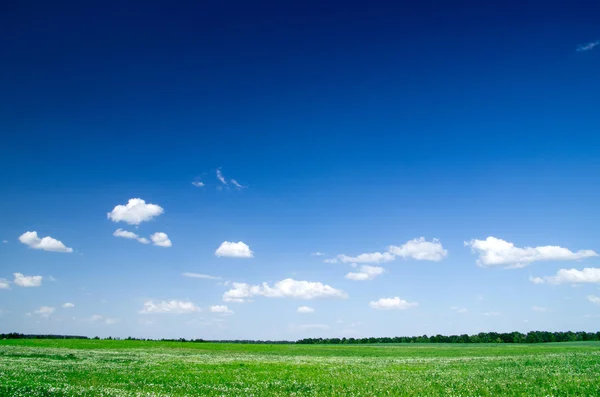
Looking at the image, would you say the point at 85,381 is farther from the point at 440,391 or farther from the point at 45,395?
the point at 440,391

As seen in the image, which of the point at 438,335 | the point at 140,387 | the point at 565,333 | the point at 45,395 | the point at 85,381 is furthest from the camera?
the point at 438,335

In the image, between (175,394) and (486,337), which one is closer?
(175,394)

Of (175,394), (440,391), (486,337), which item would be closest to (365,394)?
(440,391)

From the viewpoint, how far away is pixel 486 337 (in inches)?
6905

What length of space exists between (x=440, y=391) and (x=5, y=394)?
1902cm

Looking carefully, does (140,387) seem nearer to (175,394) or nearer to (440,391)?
(175,394)

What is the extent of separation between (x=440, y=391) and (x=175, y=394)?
40.2 ft

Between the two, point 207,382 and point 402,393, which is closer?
point 402,393

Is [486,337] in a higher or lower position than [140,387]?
lower

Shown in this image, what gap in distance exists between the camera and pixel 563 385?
17.3 meters

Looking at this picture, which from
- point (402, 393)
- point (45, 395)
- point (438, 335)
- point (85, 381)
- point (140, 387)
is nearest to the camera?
point (45, 395)

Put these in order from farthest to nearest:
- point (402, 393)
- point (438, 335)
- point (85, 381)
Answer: point (438, 335) < point (85, 381) < point (402, 393)

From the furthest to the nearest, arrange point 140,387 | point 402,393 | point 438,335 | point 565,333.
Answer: point 438,335 < point 565,333 < point 140,387 < point 402,393

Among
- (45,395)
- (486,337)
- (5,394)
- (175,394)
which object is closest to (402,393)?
(175,394)
